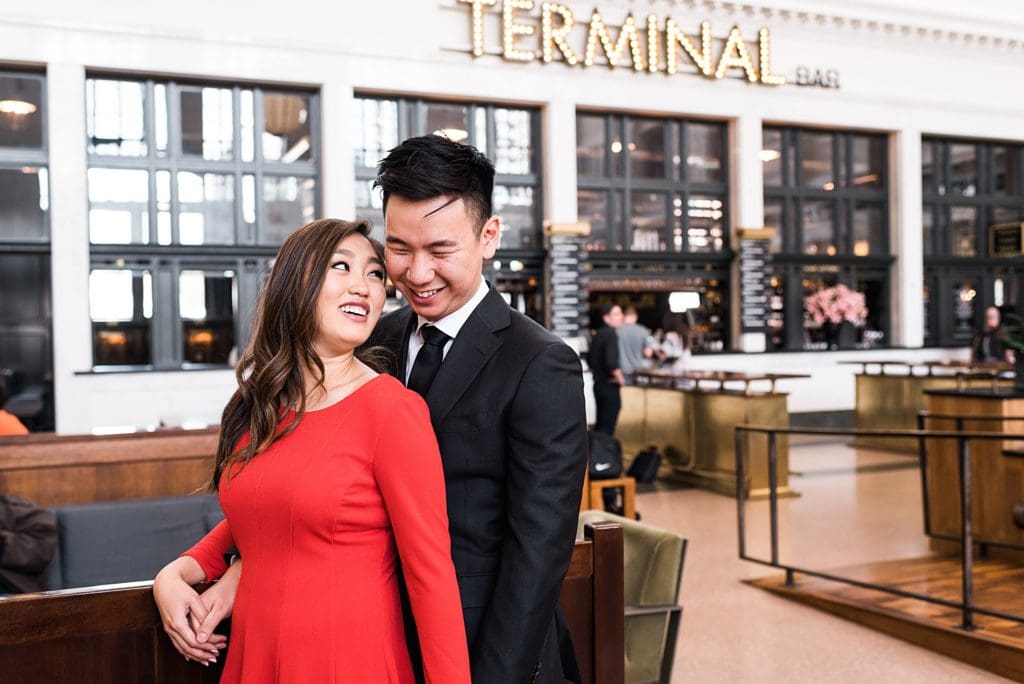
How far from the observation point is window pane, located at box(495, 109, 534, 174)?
38.1 feet

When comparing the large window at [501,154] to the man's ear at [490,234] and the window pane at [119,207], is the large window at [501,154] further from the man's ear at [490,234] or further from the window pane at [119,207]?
the man's ear at [490,234]

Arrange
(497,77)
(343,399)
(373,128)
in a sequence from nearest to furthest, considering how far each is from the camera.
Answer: (343,399)
(373,128)
(497,77)

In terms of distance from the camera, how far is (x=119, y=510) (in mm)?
3672

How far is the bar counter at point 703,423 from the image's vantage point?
8.03 metres

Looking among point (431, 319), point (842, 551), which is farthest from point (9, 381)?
point (431, 319)

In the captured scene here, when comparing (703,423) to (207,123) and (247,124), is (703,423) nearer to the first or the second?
(247,124)

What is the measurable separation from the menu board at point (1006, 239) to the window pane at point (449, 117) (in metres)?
8.43

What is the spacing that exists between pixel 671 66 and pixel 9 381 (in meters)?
10.2

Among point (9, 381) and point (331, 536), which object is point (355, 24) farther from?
point (331, 536)

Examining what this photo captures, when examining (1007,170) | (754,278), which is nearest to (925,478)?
(754,278)

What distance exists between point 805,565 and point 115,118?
337 inches

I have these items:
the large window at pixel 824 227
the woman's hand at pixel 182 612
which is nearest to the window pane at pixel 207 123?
the large window at pixel 824 227

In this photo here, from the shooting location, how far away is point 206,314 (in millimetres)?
10234

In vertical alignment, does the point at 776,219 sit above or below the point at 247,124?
below
